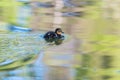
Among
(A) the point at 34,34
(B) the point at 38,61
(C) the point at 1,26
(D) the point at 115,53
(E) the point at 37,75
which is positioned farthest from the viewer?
(C) the point at 1,26

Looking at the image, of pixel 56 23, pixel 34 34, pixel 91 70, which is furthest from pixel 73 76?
pixel 56 23

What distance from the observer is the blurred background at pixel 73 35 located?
195 cm

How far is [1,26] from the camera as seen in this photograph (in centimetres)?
269

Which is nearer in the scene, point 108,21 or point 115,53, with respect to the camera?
point 115,53

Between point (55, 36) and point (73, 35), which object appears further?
point (73, 35)

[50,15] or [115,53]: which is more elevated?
[50,15]

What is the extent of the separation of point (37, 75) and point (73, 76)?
0.62 feet

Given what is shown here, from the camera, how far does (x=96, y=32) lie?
262 cm

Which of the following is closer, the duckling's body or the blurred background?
the blurred background

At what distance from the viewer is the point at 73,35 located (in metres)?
2.56

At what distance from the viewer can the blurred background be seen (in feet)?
6.39

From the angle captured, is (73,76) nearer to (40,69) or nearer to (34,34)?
(40,69)

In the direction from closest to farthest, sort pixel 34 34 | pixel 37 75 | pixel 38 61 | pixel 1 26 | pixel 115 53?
pixel 37 75 < pixel 38 61 < pixel 115 53 < pixel 34 34 < pixel 1 26

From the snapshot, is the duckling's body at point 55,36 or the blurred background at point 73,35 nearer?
the blurred background at point 73,35
